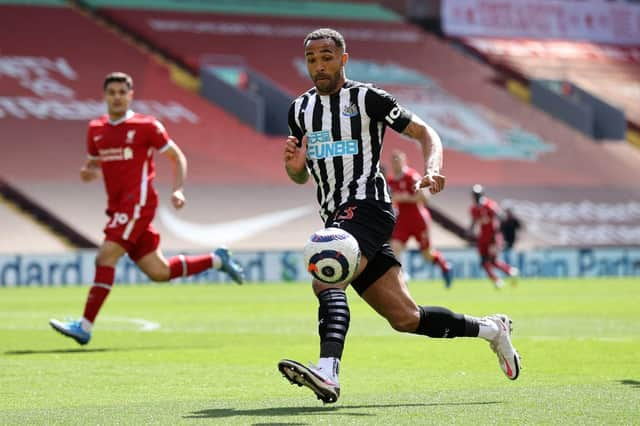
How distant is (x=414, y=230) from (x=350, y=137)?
15.7 meters

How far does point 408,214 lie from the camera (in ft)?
75.9

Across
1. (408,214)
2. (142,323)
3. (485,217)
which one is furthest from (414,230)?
(142,323)

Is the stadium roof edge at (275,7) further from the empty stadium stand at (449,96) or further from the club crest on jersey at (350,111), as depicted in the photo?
the club crest on jersey at (350,111)

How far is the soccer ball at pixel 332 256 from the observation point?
685 centimetres

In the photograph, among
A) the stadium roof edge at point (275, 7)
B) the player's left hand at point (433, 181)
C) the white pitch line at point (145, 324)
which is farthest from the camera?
the stadium roof edge at point (275, 7)

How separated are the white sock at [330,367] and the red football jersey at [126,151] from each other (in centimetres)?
518

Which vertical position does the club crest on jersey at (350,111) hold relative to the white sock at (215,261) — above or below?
above

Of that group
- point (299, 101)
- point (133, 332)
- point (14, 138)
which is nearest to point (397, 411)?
point (299, 101)

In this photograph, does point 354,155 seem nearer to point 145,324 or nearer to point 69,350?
point 69,350

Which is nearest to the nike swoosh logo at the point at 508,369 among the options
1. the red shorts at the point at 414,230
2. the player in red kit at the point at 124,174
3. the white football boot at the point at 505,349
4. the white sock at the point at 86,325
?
the white football boot at the point at 505,349

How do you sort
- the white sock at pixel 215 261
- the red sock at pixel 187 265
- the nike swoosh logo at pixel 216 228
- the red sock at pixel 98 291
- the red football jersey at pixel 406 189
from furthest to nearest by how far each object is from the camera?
1. the nike swoosh logo at pixel 216 228
2. the red football jersey at pixel 406 189
3. the white sock at pixel 215 261
4. the red sock at pixel 187 265
5. the red sock at pixel 98 291

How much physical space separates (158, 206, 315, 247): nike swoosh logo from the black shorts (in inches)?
968

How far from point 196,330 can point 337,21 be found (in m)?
27.4

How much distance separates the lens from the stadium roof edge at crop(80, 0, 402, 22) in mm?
37500
